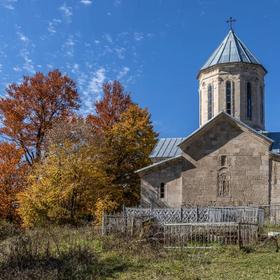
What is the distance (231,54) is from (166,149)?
7.37 m

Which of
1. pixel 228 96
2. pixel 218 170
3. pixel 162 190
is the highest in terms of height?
pixel 228 96

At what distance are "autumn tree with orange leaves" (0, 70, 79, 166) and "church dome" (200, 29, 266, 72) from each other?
945 cm

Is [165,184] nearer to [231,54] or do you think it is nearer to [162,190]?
[162,190]

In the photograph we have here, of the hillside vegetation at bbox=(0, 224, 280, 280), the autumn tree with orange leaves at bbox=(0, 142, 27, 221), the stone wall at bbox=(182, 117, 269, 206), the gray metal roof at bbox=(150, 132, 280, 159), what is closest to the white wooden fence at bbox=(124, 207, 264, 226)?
the stone wall at bbox=(182, 117, 269, 206)

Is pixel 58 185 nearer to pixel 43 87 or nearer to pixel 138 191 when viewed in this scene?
pixel 138 191

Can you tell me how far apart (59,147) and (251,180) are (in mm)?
9770

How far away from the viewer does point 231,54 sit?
96.3 ft

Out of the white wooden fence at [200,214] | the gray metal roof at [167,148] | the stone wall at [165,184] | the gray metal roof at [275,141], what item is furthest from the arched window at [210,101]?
the white wooden fence at [200,214]

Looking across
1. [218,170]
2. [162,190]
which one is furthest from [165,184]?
[218,170]

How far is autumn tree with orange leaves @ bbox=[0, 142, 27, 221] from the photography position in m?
26.3

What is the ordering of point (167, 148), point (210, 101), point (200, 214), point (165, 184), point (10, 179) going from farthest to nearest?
point (167, 148) < point (210, 101) < point (10, 179) < point (165, 184) < point (200, 214)

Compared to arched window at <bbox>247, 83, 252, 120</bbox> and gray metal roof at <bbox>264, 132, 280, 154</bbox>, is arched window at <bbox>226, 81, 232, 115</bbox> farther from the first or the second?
gray metal roof at <bbox>264, 132, 280, 154</bbox>

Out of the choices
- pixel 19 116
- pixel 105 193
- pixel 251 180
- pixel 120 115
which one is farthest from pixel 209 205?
pixel 19 116

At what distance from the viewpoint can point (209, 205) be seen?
930 inches
